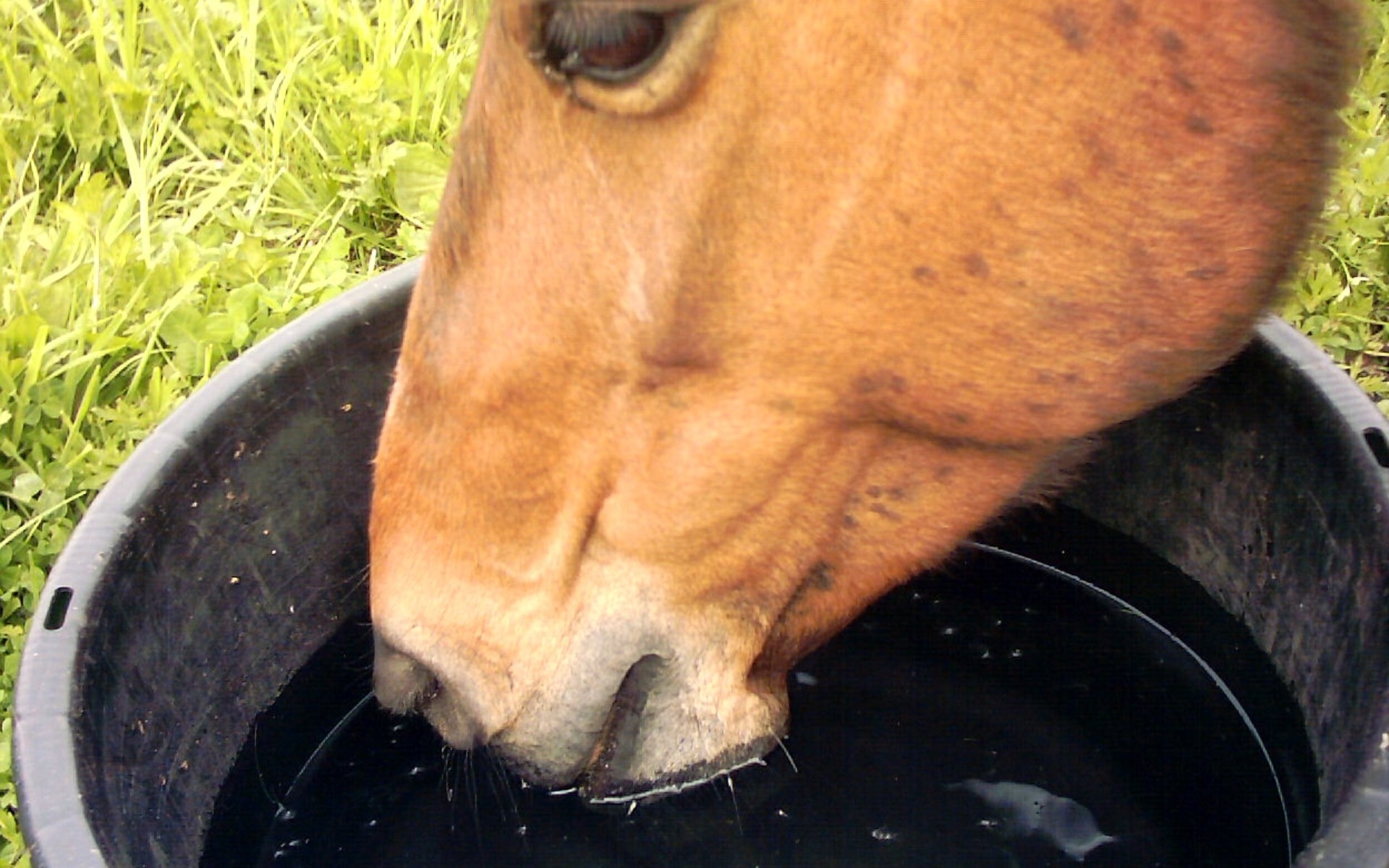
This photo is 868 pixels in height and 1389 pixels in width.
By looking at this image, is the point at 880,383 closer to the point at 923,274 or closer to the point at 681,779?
the point at 923,274

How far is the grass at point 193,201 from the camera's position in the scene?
2.16 meters

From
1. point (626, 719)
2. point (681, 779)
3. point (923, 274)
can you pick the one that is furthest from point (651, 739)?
point (923, 274)

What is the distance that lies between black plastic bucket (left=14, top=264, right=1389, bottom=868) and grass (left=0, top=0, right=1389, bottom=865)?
366 mm

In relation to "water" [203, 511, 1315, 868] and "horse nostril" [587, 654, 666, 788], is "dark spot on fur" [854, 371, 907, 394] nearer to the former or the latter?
"horse nostril" [587, 654, 666, 788]

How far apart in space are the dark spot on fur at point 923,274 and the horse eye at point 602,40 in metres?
0.28

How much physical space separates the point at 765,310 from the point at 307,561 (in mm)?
996

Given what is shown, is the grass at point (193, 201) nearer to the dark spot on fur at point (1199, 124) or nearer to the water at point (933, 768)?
the water at point (933, 768)

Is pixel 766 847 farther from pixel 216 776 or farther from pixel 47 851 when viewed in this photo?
pixel 47 851

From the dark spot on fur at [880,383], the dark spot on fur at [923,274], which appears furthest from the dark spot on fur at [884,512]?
the dark spot on fur at [923,274]

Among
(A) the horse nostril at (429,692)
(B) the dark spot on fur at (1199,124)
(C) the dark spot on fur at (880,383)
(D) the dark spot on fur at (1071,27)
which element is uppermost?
(D) the dark spot on fur at (1071,27)

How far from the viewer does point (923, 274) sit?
1127 millimetres

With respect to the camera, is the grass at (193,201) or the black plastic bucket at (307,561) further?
the grass at (193,201)

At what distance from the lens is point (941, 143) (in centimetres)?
106

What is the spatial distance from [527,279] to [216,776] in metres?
0.94
